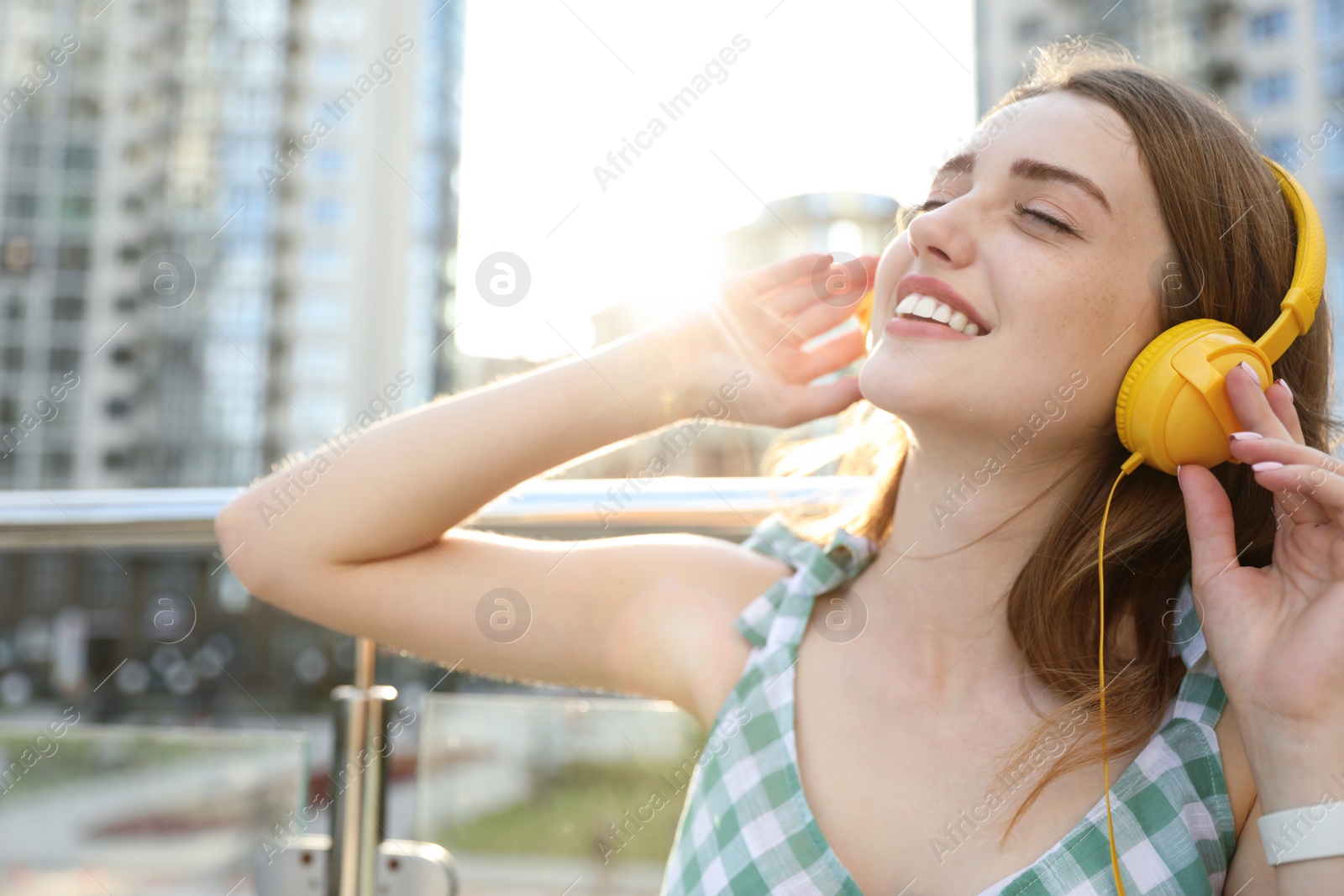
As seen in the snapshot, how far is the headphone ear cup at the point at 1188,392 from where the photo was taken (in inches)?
48.1

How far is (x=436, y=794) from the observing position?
1.82m

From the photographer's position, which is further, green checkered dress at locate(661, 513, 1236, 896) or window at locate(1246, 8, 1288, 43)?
window at locate(1246, 8, 1288, 43)

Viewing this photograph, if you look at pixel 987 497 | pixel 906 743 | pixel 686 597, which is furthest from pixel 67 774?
pixel 987 497

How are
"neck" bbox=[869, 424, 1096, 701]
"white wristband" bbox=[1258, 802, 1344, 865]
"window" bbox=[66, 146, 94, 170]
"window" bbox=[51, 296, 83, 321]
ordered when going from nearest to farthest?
"white wristband" bbox=[1258, 802, 1344, 865] → "neck" bbox=[869, 424, 1096, 701] → "window" bbox=[51, 296, 83, 321] → "window" bbox=[66, 146, 94, 170]

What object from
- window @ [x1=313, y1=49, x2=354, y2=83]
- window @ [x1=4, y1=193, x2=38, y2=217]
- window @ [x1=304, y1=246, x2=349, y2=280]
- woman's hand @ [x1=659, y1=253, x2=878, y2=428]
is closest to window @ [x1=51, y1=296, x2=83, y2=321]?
window @ [x1=4, y1=193, x2=38, y2=217]

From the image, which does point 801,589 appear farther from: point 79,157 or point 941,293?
point 79,157

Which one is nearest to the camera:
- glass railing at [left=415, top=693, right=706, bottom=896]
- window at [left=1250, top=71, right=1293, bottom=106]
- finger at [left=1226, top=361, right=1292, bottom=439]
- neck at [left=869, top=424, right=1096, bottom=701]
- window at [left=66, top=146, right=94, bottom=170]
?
finger at [left=1226, top=361, right=1292, bottom=439]

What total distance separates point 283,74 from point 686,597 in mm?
49557

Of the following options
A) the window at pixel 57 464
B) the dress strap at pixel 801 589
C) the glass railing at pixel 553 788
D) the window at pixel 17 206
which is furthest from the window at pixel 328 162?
the dress strap at pixel 801 589

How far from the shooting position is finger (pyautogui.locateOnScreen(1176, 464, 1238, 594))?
118cm

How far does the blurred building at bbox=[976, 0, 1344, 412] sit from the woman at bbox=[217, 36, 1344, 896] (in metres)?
29.2

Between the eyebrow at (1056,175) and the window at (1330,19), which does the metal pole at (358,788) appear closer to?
the eyebrow at (1056,175)

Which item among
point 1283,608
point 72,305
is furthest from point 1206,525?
point 72,305

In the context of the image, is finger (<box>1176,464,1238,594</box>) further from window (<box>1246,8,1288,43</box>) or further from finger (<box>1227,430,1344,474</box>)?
window (<box>1246,8,1288,43</box>)
